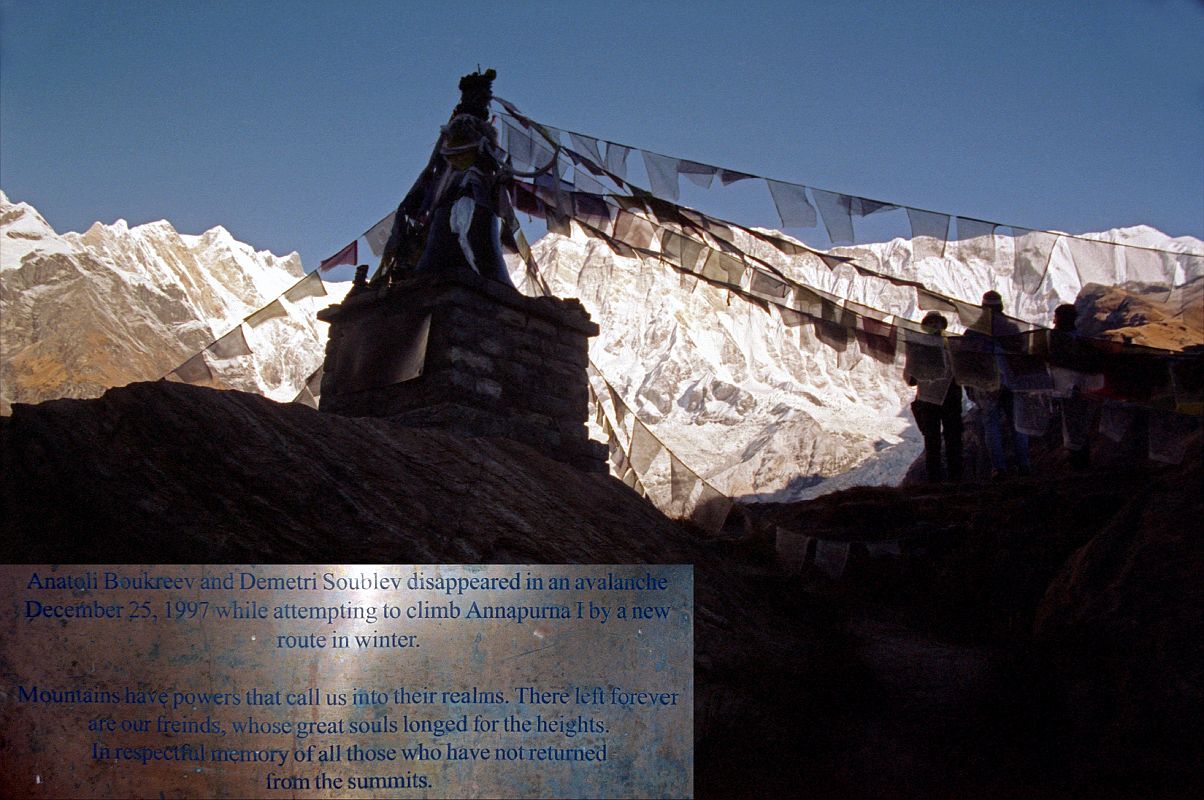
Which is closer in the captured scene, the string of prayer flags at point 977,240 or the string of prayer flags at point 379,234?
the string of prayer flags at point 977,240

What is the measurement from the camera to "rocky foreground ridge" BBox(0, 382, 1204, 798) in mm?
4586

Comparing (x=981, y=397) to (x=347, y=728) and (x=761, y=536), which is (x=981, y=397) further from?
(x=347, y=728)

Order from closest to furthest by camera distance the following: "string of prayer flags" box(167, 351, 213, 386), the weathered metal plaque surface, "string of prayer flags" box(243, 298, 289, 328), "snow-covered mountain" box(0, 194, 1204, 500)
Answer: the weathered metal plaque surface → "string of prayer flags" box(167, 351, 213, 386) → "string of prayer flags" box(243, 298, 289, 328) → "snow-covered mountain" box(0, 194, 1204, 500)

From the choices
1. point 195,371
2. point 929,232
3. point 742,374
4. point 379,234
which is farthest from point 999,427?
point 742,374

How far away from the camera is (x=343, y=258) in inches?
400

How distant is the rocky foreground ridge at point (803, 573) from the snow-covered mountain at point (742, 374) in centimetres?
2130

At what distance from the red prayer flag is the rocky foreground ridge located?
4.06 meters

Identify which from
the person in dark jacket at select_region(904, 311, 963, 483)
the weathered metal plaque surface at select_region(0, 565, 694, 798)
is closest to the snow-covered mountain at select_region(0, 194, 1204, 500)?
the person in dark jacket at select_region(904, 311, 963, 483)

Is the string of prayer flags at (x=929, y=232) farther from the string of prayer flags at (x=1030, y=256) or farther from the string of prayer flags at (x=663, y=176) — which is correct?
the string of prayer flags at (x=663, y=176)

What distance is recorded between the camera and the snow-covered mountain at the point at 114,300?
39.6 meters

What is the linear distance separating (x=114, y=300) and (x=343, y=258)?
134 feet

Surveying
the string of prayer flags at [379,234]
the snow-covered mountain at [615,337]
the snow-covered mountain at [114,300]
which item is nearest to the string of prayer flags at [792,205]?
the string of prayer flags at [379,234]

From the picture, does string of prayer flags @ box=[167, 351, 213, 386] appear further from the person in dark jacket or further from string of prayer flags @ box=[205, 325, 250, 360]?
the person in dark jacket

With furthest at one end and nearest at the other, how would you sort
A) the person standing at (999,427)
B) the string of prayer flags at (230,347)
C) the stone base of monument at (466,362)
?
the string of prayer flags at (230,347), the person standing at (999,427), the stone base of monument at (466,362)
